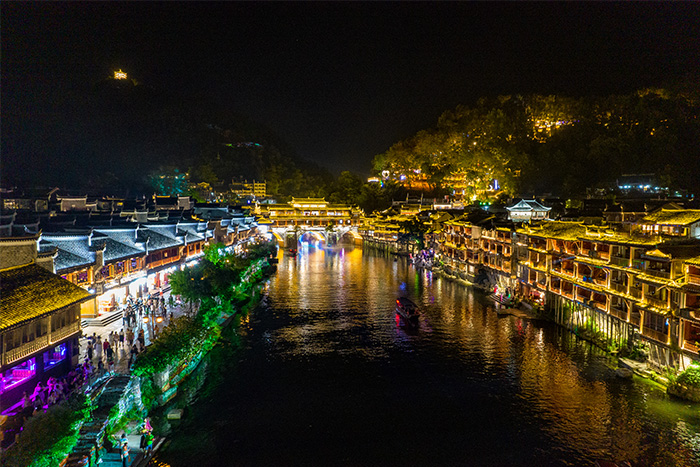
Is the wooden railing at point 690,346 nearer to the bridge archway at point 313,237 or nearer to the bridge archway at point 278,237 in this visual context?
the bridge archway at point 278,237

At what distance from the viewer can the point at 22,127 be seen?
102 m

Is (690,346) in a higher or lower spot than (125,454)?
higher

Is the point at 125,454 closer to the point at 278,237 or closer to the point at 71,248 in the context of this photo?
the point at 71,248

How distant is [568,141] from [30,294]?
3236 inches

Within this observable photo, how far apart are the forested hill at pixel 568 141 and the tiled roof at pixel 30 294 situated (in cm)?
6907

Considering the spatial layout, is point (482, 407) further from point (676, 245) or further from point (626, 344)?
point (676, 245)

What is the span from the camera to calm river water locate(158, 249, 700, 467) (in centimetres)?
1716

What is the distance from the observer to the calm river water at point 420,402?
56.3 feet

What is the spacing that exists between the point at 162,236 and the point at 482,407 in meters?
27.1

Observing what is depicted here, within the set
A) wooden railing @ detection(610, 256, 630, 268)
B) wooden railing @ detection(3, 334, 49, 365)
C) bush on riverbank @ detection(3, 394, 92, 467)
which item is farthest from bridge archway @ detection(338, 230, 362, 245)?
bush on riverbank @ detection(3, 394, 92, 467)

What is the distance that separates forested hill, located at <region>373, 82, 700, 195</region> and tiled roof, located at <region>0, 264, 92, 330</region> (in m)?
69.1

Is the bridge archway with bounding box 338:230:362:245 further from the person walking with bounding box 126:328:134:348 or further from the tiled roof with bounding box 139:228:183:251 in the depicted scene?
the person walking with bounding box 126:328:134:348

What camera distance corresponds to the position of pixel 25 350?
553 inches

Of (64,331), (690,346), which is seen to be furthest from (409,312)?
(64,331)
